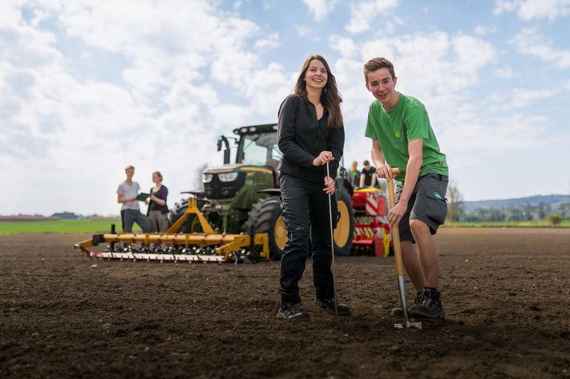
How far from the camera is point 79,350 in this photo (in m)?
3.42

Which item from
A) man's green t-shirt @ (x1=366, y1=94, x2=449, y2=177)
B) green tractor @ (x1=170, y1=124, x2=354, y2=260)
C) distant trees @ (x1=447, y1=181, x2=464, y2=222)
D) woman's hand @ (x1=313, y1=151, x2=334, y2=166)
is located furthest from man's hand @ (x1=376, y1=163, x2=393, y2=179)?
distant trees @ (x1=447, y1=181, x2=464, y2=222)

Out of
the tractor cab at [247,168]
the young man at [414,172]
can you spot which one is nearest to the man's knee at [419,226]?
the young man at [414,172]

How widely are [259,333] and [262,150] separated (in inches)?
326

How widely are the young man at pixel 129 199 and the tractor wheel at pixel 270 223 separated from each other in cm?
298

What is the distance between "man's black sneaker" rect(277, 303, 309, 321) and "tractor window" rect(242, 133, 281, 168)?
24.4 ft

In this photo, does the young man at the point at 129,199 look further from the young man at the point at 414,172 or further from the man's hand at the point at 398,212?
the man's hand at the point at 398,212

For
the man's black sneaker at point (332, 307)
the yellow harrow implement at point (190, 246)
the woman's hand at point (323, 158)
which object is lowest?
the man's black sneaker at point (332, 307)

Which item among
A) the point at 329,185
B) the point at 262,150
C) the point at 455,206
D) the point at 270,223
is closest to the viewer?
the point at 329,185

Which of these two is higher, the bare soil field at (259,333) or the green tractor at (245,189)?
the green tractor at (245,189)

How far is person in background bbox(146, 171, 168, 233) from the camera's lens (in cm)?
1238

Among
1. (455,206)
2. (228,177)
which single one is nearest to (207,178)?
(228,177)

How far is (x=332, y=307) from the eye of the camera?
15.8ft

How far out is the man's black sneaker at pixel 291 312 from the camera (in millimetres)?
4418

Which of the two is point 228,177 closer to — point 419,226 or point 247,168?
point 247,168
